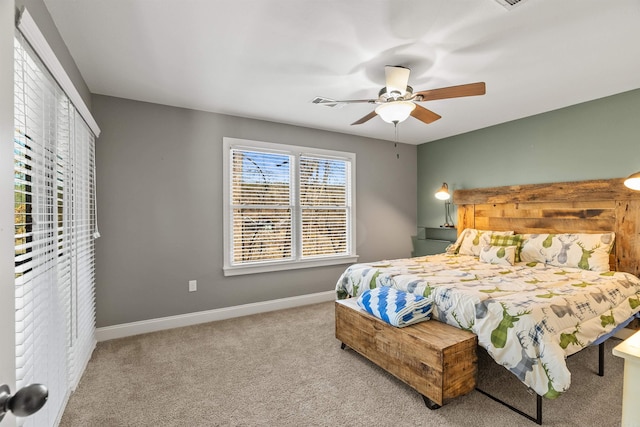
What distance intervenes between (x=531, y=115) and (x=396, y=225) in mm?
2373

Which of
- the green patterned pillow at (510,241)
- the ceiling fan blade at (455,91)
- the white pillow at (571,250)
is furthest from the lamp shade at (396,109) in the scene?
the white pillow at (571,250)

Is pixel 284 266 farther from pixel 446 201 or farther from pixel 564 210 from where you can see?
pixel 564 210

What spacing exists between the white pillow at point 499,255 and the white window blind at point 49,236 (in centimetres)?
389

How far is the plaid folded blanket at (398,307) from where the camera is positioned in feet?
7.66


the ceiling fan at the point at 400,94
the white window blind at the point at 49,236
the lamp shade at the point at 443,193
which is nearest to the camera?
the white window blind at the point at 49,236

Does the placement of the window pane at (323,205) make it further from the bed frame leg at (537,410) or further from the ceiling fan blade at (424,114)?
the bed frame leg at (537,410)

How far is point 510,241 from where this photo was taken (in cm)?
372

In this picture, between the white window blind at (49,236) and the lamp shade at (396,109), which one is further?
the lamp shade at (396,109)

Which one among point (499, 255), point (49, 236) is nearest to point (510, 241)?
point (499, 255)

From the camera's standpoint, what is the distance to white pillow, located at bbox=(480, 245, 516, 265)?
3471 mm

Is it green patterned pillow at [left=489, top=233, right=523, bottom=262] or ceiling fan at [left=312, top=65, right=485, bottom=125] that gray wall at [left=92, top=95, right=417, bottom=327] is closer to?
ceiling fan at [left=312, top=65, right=485, bottom=125]

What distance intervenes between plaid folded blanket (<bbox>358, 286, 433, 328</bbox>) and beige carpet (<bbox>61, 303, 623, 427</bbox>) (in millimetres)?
490

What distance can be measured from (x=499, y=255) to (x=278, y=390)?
108 inches

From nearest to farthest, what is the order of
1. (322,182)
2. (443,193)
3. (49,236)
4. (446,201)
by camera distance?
(49,236)
(322,182)
(443,193)
(446,201)
